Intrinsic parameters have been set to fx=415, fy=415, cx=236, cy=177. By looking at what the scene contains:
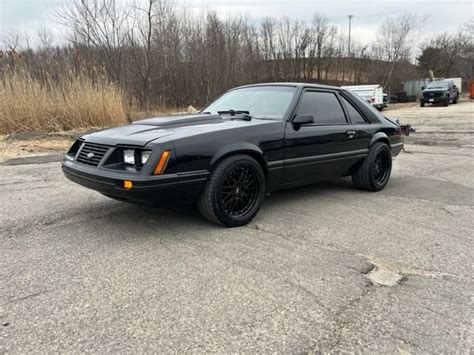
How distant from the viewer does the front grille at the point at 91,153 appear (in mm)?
3731

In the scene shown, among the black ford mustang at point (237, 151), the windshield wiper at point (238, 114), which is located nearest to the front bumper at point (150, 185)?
the black ford mustang at point (237, 151)

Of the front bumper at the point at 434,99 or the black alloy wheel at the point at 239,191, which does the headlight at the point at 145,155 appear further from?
the front bumper at the point at 434,99

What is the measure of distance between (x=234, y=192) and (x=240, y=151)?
1.28ft

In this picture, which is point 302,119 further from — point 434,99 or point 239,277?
point 434,99

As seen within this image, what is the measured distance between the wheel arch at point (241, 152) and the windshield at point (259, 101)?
1.91 feet

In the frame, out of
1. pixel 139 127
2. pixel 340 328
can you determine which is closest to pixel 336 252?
pixel 340 328

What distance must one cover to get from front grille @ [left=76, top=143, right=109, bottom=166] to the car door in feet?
5.99

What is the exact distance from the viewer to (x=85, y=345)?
2125mm

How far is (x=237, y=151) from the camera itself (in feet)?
12.7

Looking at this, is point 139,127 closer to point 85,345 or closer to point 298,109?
point 298,109

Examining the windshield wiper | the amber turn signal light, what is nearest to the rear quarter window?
the windshield wiper

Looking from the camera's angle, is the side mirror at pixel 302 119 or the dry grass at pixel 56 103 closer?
the side mirror at pixel 302 119

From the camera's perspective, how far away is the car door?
443cm

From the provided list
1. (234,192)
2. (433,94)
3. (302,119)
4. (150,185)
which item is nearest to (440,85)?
(433,94)
